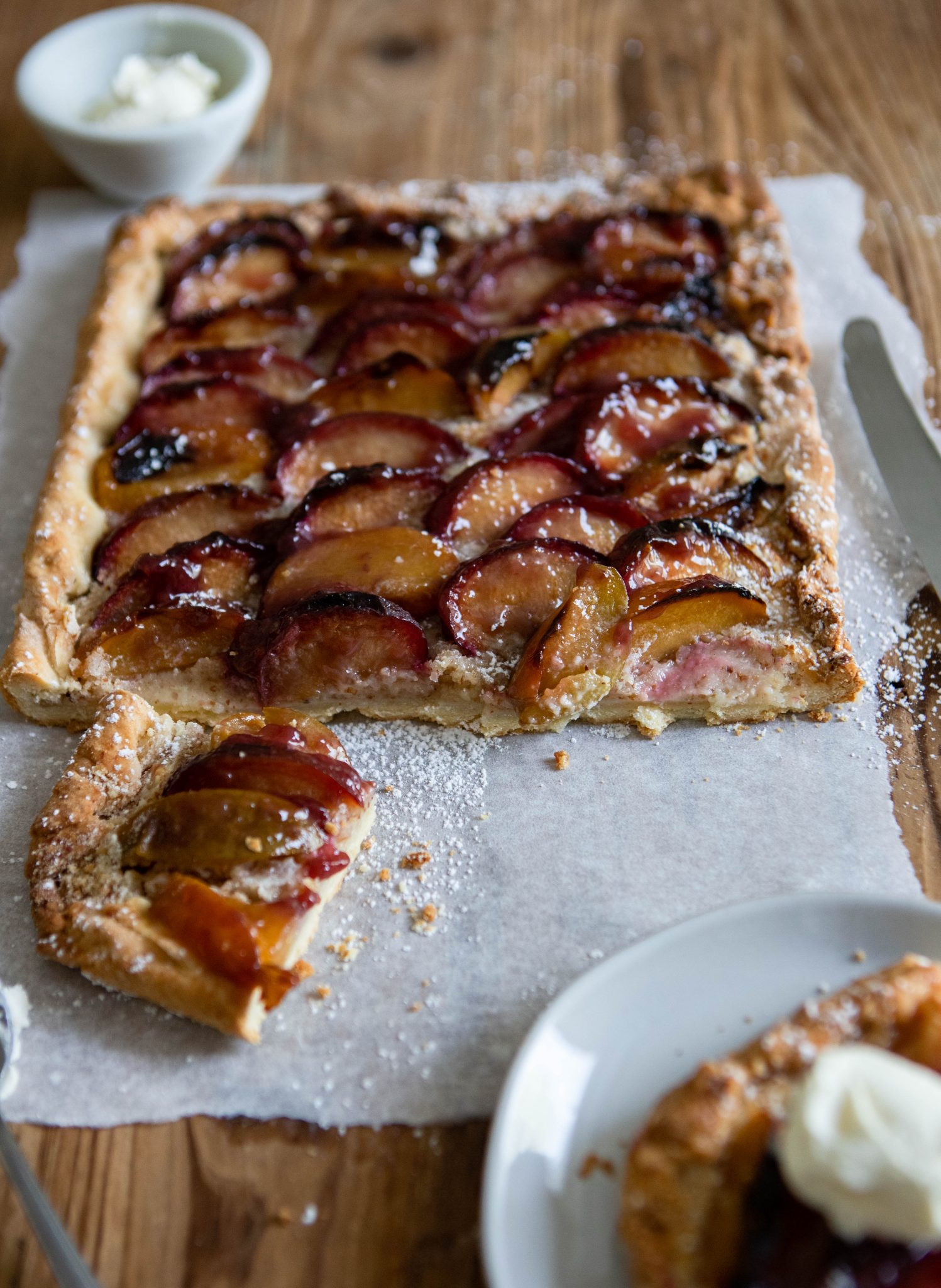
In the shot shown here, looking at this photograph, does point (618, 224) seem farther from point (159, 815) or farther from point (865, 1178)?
point (865, 1178)

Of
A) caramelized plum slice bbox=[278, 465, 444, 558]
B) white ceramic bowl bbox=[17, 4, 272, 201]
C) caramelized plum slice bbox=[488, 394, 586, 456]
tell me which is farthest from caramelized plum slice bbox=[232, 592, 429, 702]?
white ceramic bowl bbox=[17, 4, 272, 201]

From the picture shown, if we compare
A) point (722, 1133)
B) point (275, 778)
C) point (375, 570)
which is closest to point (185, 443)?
point (375, 570)

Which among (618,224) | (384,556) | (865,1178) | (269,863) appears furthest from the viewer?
(618,224)

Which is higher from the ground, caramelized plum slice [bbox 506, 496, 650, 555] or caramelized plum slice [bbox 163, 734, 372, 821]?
caramelized plum slice [bbox 506, 496, 650, 555]

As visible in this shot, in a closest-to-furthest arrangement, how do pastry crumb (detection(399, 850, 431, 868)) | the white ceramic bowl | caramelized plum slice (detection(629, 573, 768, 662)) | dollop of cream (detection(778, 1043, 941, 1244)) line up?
dollop of cream (detection(778, 1043, 941, 1244)), pastry crumb (detection(399, 850, 431, 868)), caramelized plum slice (detection(629, 573, 768, 662)), the white ceramic bowl

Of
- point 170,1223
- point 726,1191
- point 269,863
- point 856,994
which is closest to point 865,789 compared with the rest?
point 856,994

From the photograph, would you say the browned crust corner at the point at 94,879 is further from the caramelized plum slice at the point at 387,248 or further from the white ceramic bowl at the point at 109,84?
the white ceramic bowl at the point at 109,84

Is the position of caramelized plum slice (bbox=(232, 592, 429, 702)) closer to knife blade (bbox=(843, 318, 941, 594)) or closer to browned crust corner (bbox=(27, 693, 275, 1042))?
browned crust corner (bbox=(27, 693, 275, 1042))
